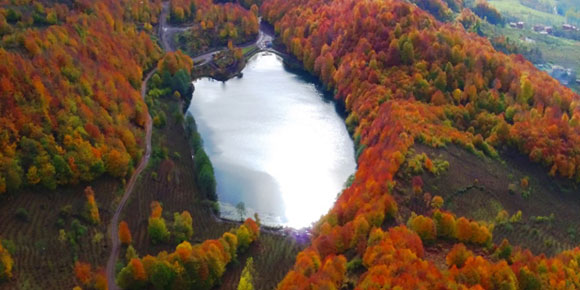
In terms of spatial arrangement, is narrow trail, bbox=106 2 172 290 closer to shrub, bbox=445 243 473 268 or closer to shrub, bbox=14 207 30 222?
shrub, bbox=14 207 30 222

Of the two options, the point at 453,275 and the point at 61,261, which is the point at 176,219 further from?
the point at 453,275

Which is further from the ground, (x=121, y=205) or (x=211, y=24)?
(x=211, y=24)

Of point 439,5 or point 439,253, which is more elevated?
point 439,5

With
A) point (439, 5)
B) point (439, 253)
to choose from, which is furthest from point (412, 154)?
point (439, 5)

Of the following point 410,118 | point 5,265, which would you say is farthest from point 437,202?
point 5,265

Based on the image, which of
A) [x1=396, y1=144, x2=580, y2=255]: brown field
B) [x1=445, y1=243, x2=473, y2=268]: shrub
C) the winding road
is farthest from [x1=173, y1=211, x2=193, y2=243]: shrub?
[x1=445, y1=243, x2=473, y2=268]: shrub

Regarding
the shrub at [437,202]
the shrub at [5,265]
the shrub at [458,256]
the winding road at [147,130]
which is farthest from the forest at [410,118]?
the shrub at [5,265]

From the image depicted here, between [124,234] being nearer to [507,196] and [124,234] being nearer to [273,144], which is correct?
[273,144]
